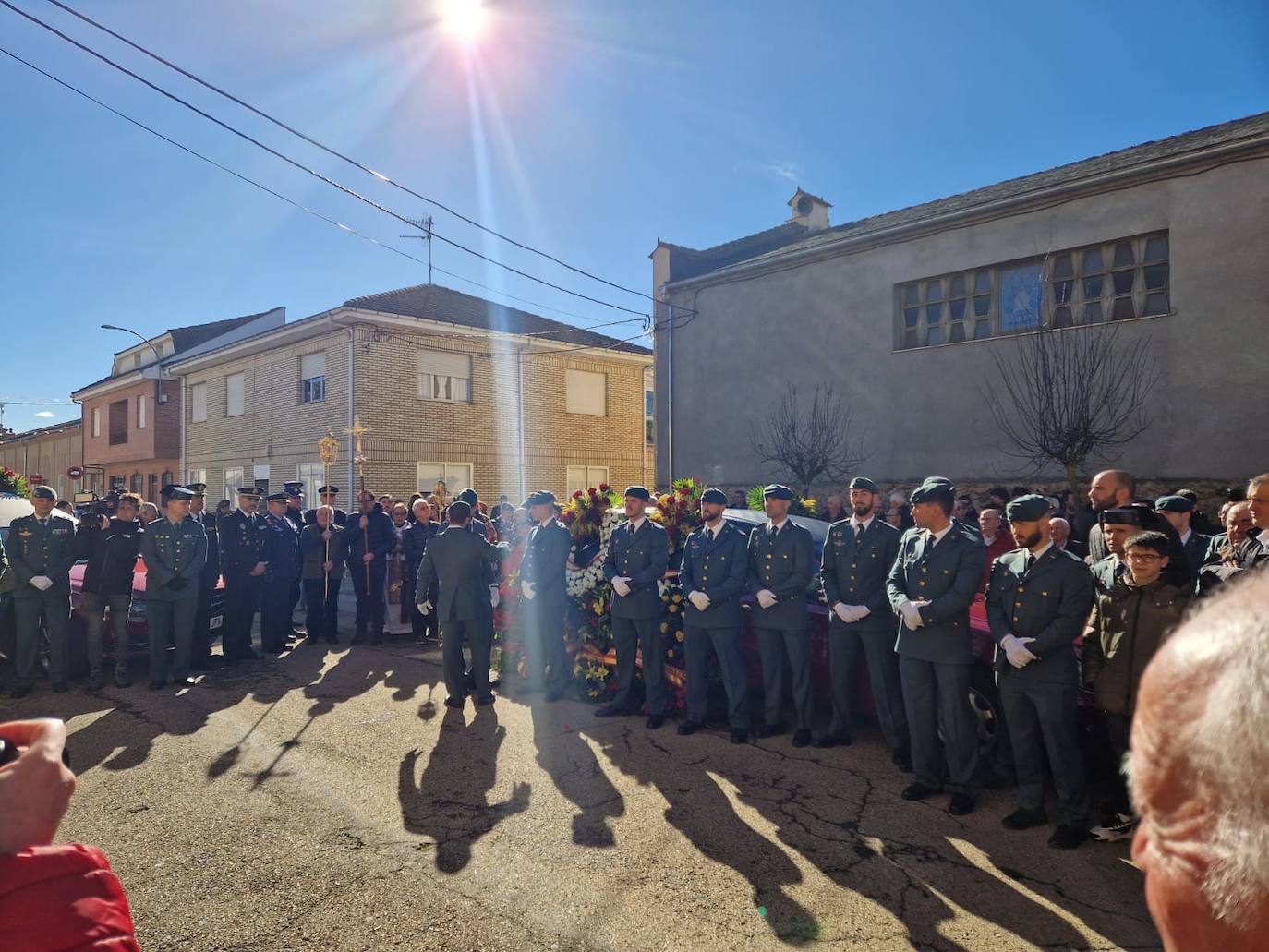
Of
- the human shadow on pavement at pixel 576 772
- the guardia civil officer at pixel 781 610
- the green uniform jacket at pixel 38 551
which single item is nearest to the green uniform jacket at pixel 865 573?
the guardia civil officer at pixel 781 610

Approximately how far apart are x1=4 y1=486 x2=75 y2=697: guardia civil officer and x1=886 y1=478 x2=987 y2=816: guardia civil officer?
8.07m

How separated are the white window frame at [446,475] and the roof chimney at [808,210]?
35.8ft

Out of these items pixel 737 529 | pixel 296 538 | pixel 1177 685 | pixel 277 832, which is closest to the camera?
pixel 1177 685

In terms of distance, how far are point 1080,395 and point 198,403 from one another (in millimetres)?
26279

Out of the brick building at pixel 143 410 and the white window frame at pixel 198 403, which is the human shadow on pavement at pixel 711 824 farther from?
the brick building at pixel 143 410

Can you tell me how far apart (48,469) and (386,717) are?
5004 centimetres

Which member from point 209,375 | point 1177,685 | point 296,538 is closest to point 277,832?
point 1177,685

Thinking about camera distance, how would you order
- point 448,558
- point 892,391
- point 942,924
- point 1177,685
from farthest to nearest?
1. point 892,391
2. point 448,558
3. point 942,924
4. point 1177,685

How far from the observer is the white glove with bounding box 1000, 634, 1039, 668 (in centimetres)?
447

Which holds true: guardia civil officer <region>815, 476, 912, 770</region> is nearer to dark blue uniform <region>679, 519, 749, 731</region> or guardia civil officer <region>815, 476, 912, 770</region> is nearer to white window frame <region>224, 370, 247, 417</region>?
dark blue uniform <region>679, 519, 749, 731</region>

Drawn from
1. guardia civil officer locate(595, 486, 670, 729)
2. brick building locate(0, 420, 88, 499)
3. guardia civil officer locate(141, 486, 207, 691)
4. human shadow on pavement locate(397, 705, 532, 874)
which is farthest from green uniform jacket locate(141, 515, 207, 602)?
brick building locate(0, 420, 88, 499)

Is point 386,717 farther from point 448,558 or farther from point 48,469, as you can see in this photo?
point 48,469

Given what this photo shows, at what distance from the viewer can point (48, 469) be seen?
4572 cm

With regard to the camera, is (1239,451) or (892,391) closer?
(1239,451)
